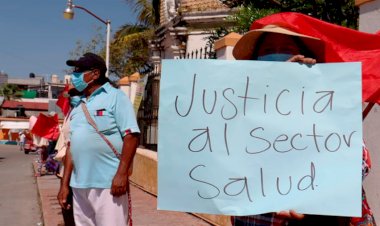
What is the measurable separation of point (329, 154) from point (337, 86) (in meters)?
0.29

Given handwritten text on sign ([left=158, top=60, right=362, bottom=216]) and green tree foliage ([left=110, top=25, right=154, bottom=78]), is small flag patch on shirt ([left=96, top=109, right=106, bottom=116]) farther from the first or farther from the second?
green tree foliage ([left=110, top=25, right=154, bottom=78])

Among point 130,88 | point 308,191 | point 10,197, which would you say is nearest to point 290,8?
point 308,191

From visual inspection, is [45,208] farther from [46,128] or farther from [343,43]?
[343,43]

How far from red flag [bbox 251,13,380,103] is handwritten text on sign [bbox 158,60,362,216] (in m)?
0.34

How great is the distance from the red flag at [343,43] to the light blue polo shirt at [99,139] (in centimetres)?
162

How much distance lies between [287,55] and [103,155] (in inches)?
79.5

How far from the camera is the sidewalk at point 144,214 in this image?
283 inches

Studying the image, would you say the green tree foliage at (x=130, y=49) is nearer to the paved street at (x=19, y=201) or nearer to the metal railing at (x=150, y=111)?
the paved street at (x=19, y=201)

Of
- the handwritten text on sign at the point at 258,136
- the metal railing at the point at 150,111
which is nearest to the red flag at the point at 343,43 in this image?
the handwritten text on sign at the point at 258,136

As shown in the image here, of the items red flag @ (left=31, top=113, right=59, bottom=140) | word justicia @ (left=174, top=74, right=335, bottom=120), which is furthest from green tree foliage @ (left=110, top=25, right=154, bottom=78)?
word justicia @ (left=174, top=74, right=335, bottom=120)

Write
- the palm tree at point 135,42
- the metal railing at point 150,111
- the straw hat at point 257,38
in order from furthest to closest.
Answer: the palm tree at point 135,42 < the metal railing at point 150,111 < the straw hat at point 257,38

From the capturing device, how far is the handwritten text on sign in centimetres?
214

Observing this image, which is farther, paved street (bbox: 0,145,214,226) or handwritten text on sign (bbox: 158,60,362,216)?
paved street (bbox: 0,145,214,226)

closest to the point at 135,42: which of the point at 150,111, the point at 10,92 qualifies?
the point at 150,111
